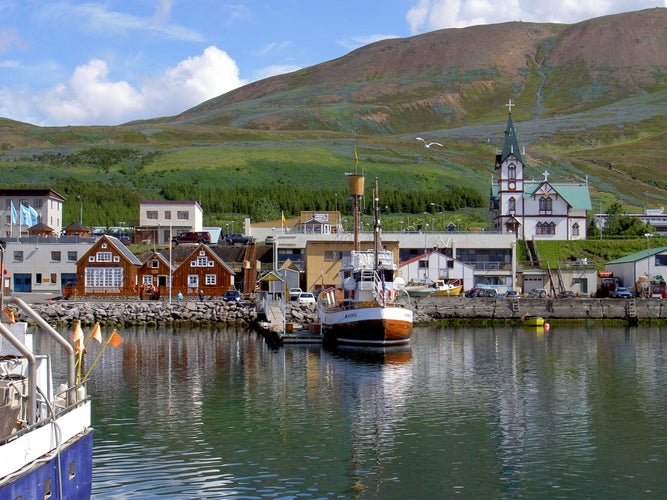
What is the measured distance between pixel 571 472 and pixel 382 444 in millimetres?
6549

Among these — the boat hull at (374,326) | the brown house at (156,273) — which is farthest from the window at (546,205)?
the boat hull at (374,326)

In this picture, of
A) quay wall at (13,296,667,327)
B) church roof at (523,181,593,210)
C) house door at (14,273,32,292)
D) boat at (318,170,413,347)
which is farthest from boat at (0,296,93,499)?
church roof at (523,181,593,210)

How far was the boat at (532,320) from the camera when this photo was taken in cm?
7807

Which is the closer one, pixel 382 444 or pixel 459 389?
pixel 382 444

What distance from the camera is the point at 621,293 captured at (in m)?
88.0

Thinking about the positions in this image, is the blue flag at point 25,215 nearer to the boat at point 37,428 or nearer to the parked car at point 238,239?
the parked car at point 238,239

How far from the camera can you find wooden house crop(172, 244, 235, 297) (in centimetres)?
9119

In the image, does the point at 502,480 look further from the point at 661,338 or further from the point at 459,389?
the point at 661,338

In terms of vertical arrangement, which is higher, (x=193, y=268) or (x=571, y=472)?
(x=193, y=268)

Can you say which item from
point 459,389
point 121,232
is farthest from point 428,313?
point 121,232

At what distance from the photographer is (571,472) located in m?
27.5

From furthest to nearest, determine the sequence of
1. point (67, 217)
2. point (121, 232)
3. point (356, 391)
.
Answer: point (67, 217)
point (121, 232)
point (356, 391)

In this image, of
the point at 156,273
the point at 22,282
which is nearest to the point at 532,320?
the point at 156,273

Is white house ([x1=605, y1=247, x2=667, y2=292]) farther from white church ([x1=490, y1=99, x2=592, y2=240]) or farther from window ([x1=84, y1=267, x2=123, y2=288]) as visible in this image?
window ([x1=84, y1=267, x2=123, y2=288])
